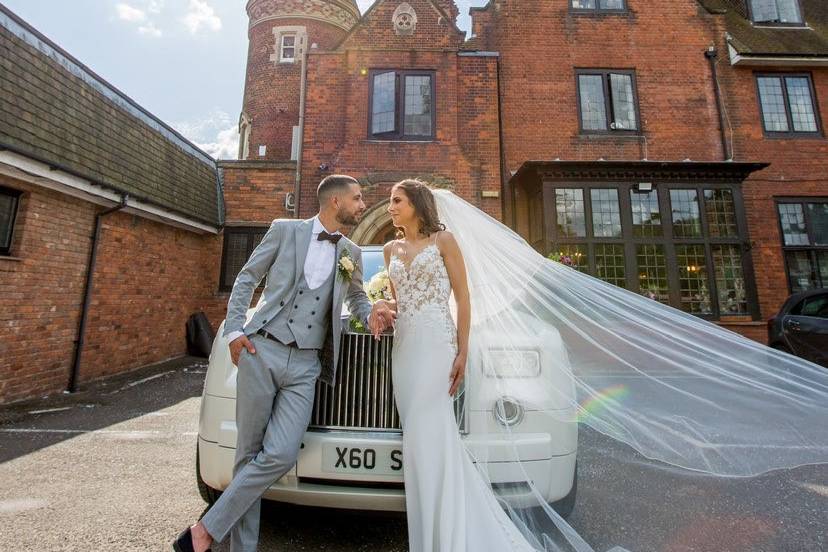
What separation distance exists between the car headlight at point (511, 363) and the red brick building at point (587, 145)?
7267mm

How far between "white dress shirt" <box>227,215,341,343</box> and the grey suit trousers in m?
0.41

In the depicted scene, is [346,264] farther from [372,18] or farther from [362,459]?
[372,18]

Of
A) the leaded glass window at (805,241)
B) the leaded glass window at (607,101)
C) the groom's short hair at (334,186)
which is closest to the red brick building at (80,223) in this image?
the groom's short hair at (334,186)

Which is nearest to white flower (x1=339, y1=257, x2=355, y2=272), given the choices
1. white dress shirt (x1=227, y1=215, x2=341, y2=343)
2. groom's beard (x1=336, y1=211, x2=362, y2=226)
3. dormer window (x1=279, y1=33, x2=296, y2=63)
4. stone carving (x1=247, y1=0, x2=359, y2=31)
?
white dress shirt (x1=227, y1=215, x2=341, y2=343)

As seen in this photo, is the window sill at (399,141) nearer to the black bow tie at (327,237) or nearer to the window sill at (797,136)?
the black bow tie at (327,237)

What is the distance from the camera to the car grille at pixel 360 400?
2.20 meters

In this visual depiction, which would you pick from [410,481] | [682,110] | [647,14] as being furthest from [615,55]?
[410,481]

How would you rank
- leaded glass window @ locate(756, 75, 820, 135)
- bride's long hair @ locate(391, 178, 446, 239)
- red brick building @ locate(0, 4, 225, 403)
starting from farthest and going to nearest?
leaded glass window @ locate(756, 75, 820, 135), red brick building @ locate(0, 4, 225, 403), bride's long hair @ locate(391, 178, 446, 239)

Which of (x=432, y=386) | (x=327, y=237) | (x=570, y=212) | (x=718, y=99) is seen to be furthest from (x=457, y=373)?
(x=718, y=99)

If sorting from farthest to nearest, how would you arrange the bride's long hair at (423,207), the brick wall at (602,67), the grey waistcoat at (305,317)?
the brick wall at (602,67) → the bride's long hair at (423,207) → the grey waistcoat at (305,317)

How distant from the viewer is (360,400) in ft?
7.27

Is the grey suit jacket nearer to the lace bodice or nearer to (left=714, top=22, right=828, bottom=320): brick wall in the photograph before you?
the lace bodice

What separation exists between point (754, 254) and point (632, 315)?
34.3ft

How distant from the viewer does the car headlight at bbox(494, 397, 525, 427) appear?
2.11 metres
